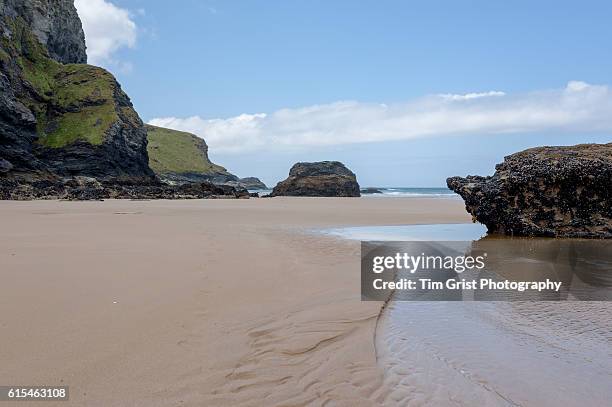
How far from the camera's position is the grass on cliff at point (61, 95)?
2023 inches

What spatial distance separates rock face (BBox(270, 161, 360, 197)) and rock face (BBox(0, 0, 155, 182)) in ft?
66.8

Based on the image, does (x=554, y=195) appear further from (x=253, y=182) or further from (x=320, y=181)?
(x=253, y=182)

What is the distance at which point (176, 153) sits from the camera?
126000 millimetres

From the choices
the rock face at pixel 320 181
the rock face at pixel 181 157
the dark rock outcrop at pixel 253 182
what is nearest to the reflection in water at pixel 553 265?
the rock face at pixel 320 181

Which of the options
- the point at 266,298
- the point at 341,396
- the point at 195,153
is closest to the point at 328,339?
the point at 341,396

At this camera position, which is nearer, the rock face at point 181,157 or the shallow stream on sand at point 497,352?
the shallow stream on sand at point 497,352

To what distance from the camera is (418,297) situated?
543 centimetres

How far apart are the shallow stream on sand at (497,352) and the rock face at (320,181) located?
52.5 meters

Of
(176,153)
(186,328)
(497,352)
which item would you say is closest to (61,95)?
(186,328)

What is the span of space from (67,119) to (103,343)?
60056 millimetres

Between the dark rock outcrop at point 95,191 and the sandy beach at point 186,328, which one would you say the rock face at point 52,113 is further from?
the sandy beach at point 186,328

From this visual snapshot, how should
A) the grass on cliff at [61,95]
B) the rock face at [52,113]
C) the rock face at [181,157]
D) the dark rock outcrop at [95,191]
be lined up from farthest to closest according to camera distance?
1. the rock face at [181,157]
2. the grass on cliff at [61,95]
3. the rock face at [52,113]
4. the dark rock outcrop at [95,191]

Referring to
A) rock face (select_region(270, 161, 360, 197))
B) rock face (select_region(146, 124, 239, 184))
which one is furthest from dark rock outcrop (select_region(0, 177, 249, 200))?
rock face (select_region(146, 124, 239, 184))

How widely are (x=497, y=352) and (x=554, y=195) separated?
9.86m
